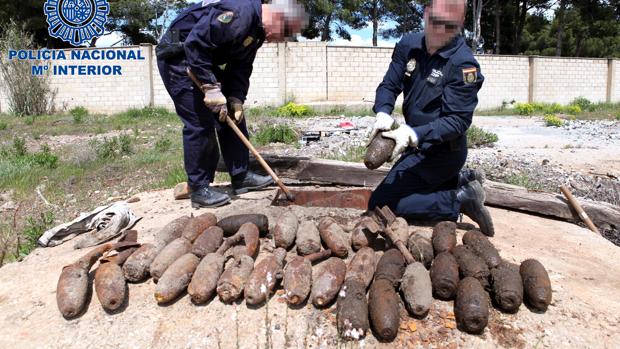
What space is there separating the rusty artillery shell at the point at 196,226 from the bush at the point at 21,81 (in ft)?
49.4

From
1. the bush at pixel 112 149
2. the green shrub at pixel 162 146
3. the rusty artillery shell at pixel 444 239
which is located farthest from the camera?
the green shrub at pixel 162 146

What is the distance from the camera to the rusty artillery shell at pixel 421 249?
270 centimetres

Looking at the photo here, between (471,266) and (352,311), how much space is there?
712 mm

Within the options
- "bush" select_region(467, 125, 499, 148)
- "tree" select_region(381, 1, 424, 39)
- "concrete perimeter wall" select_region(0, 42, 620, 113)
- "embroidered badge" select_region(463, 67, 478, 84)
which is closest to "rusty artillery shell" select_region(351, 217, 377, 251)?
"embroidered badge" select_region(463, 67, 478, 84)

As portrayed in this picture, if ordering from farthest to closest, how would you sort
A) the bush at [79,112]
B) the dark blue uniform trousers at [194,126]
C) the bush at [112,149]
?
1. the bush at [79,112]
2. the bush at [112,149]
3. the dark blue uniform trousers at [194,126]

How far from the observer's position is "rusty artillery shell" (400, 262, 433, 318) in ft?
7.42

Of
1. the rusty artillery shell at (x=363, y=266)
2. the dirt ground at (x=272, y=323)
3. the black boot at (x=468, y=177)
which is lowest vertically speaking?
the dirt ground at (x=272, y=323)

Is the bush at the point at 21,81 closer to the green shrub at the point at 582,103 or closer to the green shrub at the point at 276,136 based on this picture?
the green shrub at the point at 276,136

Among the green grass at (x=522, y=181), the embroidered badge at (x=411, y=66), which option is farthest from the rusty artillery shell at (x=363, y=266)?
the green grass at (x=522, y=181)

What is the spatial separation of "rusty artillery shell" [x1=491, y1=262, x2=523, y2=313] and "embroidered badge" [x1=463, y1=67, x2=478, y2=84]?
1.20 m

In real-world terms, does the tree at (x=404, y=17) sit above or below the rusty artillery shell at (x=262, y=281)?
above

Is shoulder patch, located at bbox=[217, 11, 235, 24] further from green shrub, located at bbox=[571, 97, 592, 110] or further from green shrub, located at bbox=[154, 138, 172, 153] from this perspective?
green shrub, located at bbox=[571, 97, 592, 110]

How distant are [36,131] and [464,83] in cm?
1135

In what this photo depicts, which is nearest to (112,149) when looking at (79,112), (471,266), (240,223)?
(240,223)
